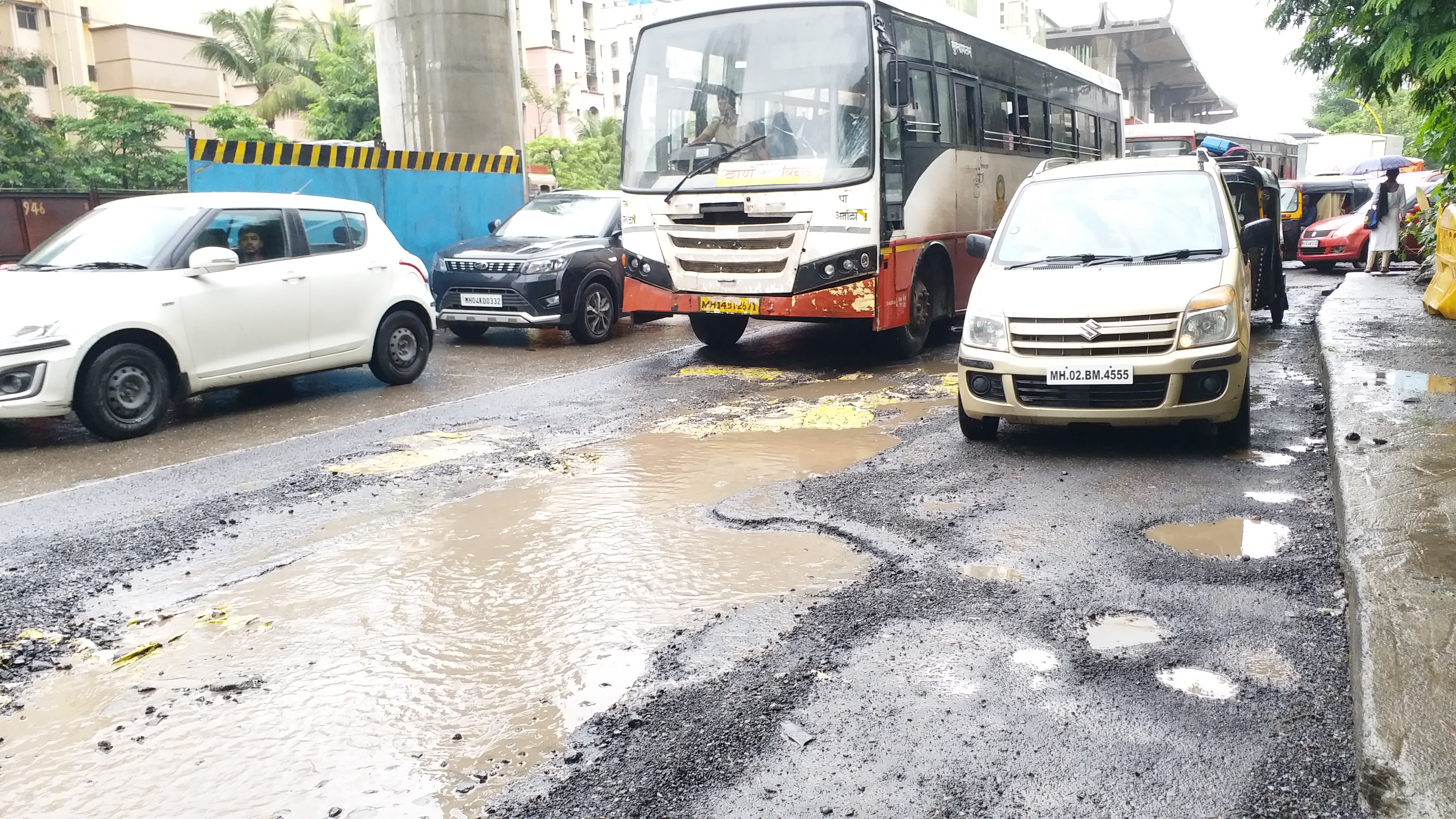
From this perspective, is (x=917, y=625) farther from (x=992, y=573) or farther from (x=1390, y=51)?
(x=1390, y=51)

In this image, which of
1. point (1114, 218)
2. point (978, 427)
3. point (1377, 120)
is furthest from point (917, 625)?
point (1377, 120)

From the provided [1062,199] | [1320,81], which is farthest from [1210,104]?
[1062,199]

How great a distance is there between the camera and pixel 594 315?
527 inches

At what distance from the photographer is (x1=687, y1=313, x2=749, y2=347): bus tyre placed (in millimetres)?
12195

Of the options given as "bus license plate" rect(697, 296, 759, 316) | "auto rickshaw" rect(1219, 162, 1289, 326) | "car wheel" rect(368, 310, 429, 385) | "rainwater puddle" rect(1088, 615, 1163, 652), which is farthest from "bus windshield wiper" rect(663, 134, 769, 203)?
"rainwater puddle" rect(1088, 615, 1163, 652)

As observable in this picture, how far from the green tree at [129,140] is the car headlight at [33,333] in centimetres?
2829

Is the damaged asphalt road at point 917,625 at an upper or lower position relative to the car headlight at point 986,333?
lower

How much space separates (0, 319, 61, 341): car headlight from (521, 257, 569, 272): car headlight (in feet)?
18.6

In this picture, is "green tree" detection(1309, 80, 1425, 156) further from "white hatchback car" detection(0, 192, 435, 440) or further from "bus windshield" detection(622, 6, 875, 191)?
"white hatchback car" detection(0, 192, 435, 440)

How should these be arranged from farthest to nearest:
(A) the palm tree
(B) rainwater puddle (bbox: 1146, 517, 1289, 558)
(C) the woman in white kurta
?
(A) the palm tree < (C) the woman in white kurta < (B) rainwater puddle (bbox: 1146, 517, 1289, 558)

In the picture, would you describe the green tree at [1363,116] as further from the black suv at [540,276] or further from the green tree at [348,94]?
the green tree at [348,94]

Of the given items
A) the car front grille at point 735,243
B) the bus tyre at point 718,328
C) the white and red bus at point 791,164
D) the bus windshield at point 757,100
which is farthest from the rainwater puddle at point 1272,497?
the bus tyre at point 718,328

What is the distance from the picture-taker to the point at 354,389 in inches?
406

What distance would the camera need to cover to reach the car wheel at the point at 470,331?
45.8 ft
